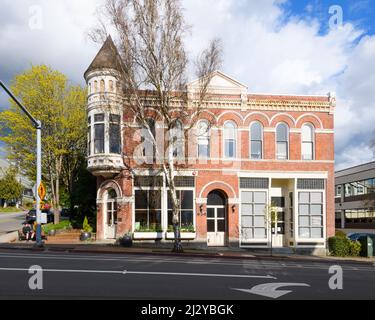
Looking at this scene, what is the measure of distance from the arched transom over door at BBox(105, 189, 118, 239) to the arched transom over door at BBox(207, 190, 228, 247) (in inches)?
227

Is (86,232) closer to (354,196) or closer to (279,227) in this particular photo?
(279,227)

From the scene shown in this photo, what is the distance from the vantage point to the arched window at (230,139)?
2847 cm

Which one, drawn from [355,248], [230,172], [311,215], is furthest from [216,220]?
[355,248]

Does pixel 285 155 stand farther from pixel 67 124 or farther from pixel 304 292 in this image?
pixel 304 292

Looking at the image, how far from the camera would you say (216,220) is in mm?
28375

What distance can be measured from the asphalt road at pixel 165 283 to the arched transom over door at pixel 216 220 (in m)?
12.3

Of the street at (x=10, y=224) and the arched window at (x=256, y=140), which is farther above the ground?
the arched window at (x=256, y=140)

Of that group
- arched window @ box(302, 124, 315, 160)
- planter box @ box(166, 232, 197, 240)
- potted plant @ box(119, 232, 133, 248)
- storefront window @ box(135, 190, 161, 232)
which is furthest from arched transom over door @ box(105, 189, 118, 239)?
arched window @ box(302, 124, 315, 160)

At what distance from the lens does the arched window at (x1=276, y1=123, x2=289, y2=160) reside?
28953 millimetres

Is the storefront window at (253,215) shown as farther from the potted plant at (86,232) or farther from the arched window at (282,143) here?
the potted plant at (86,232)

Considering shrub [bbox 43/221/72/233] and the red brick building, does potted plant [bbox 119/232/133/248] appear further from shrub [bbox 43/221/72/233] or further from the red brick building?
shrub [bbox 43/221/72/233]

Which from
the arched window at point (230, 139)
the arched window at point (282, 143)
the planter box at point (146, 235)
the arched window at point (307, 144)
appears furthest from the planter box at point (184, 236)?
the arched window at point (307, 144)

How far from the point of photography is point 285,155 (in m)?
29.0
